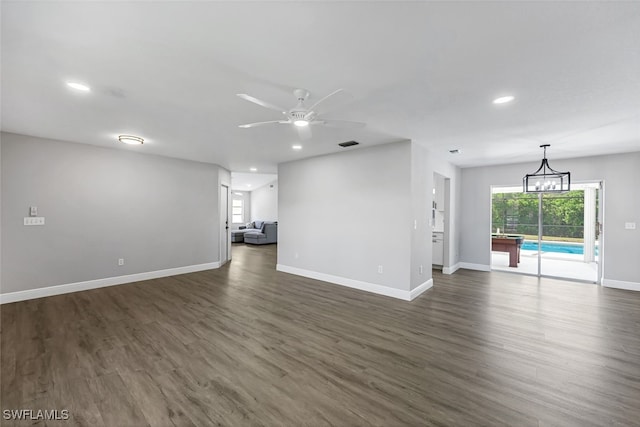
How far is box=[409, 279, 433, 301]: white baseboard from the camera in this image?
4.41m

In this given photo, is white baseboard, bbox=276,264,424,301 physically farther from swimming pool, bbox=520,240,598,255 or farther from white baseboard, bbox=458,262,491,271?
swimming pool, bbox=520,240,598,255

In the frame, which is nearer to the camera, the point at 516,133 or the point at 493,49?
the point at 493,49

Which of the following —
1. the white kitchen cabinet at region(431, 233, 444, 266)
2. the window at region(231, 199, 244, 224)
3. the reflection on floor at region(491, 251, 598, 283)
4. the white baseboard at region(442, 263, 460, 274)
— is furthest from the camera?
the window at region(231, 199, 244, 224)

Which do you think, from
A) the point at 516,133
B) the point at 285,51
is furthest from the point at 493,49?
the point at 516,133

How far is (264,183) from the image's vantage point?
13023 mm

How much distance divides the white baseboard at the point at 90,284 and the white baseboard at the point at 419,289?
4.73 metres

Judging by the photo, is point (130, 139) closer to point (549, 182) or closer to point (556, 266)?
point (549, 182)

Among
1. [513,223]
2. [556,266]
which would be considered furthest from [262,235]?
[556,266]

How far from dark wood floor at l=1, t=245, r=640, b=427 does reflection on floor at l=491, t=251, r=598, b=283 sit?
182cm

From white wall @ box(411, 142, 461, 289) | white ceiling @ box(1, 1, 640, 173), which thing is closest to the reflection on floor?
white wall @ box(411, 142, 461, 289)

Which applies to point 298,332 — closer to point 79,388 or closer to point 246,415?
point 246,415

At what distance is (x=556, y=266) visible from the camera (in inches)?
273

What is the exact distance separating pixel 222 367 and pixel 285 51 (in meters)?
2.74

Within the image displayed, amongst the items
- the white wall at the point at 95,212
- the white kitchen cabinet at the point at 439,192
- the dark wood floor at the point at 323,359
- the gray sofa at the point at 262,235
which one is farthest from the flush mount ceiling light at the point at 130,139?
the gray sofa at the point at 262,235
